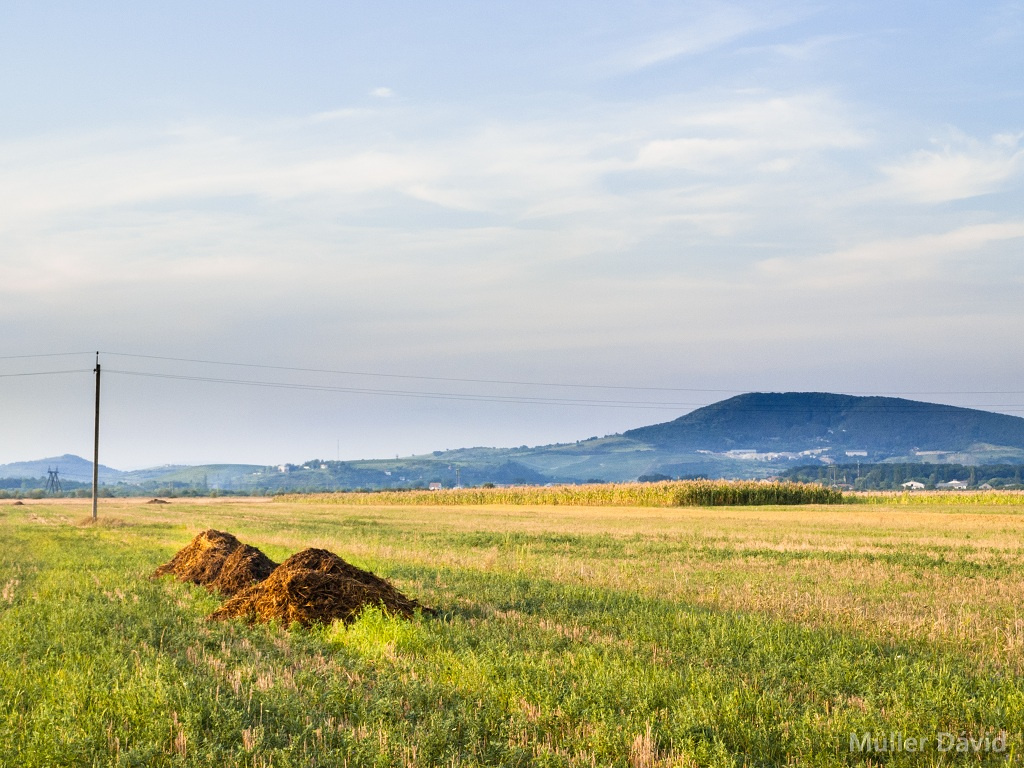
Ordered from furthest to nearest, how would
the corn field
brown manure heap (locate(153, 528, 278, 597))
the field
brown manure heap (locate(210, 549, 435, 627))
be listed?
the corn field < brown manure heap (locate(153, 528, 278, 597)) < brown manure heap (locate(210, 549, 435, 627)) < the field

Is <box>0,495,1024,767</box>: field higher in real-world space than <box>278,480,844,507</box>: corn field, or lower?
higher

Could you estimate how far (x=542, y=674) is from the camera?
1073 centimetres

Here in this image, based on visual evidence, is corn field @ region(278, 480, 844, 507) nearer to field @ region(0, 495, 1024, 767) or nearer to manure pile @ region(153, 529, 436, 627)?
field @ region(0, 495, 1024, 767)

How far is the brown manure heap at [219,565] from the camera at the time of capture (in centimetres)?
2106

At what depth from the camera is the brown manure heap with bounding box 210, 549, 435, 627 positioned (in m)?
15.7

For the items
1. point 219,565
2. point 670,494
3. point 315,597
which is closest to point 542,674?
point 315,597

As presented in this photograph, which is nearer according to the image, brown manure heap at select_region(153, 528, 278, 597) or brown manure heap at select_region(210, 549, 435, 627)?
brown manure heap at select_region(210, 549, 435, 627)

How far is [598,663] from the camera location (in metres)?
11.1

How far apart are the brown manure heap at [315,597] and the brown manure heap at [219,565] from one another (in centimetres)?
368

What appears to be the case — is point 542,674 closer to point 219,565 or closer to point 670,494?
point 219,565

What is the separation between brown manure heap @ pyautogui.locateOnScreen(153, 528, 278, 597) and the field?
997mm

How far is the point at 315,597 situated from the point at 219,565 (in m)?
8.28

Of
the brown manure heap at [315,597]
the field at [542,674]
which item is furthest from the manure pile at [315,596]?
the field at [542,674]

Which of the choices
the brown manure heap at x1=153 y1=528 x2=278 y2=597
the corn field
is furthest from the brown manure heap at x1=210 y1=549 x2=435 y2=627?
the corn field
